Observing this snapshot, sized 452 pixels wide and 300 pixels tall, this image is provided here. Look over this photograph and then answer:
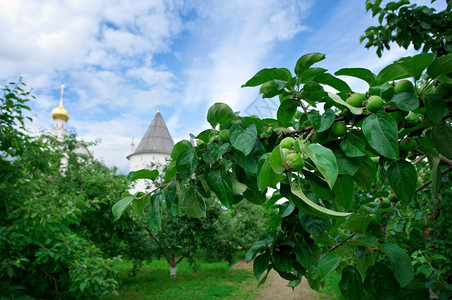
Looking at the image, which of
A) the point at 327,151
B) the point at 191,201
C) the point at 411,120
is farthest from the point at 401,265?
the point at 191,201

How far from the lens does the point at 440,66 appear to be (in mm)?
629

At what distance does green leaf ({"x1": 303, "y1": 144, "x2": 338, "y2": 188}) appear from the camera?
0.49 m

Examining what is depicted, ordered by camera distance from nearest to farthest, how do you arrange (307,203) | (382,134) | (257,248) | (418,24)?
(307,203) < (382,134) < (257,248) < (418,24)

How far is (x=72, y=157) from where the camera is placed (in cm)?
682

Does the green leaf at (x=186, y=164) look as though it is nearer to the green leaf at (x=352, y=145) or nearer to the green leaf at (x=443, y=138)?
the green leaf at (x=352, y=145)

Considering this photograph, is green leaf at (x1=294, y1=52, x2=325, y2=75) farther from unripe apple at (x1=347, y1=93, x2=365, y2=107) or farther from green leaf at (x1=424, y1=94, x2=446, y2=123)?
green leaf at (x1=424, y1=94, x2=446, y2=123)

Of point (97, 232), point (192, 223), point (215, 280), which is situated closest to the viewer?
point (97, 232)

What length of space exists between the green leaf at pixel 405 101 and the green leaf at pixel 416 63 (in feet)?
0.18

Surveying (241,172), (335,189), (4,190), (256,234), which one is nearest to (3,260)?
(4,190)

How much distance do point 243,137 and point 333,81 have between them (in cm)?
28

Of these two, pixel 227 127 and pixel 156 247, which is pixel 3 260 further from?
pixel 156 247

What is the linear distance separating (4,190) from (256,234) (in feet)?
28.3

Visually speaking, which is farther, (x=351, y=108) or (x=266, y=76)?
(x=266, y=76)

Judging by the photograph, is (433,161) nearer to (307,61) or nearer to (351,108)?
(351,108)
